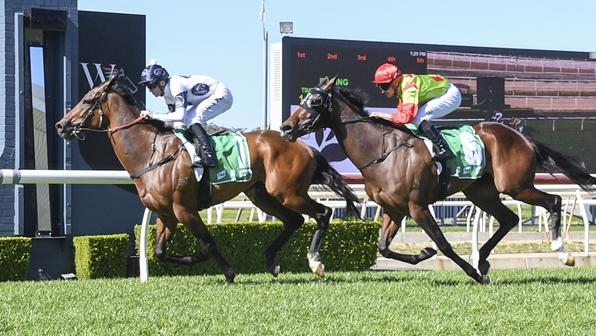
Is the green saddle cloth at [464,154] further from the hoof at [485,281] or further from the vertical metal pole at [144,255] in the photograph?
the vertical metal pole at [144,255]

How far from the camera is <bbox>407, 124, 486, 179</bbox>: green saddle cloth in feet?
25.3

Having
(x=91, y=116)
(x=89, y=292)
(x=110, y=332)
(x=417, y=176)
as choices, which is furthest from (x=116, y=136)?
(x=110, y=332)

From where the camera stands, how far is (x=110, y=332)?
4965 millimetres

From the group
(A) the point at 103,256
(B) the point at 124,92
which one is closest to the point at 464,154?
(B) the point at 124,92

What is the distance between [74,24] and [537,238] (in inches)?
259

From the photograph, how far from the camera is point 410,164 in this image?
753 centimetres

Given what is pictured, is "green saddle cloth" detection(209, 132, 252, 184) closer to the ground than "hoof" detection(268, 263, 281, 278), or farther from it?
farther from it

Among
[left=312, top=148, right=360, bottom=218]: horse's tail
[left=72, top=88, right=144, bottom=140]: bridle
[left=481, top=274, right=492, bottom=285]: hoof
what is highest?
[left=72, top=88, right=144, bottom=140]: bridle

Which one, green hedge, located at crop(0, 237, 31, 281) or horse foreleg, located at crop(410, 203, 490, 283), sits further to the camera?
green hedge, located at crop(0, 237, 31, 281)

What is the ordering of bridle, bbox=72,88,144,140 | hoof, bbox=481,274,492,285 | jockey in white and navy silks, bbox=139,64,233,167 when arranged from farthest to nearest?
bridle, bbox=72,88,144,140, jockey in white and navy silks, bbox=139,64,233,167, hoof, bbox=481,274,492,285

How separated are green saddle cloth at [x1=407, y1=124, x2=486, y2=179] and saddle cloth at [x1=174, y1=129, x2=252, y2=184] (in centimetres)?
126

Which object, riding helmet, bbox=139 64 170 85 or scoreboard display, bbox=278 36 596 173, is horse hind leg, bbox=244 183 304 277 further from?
scoreboard display, bbox=278 36 596 173

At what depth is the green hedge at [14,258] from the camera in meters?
8.32

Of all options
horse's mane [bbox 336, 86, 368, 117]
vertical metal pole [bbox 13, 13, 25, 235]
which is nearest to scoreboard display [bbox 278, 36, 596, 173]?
vertical metal pole [bbox 13, 13, 25, 235]
